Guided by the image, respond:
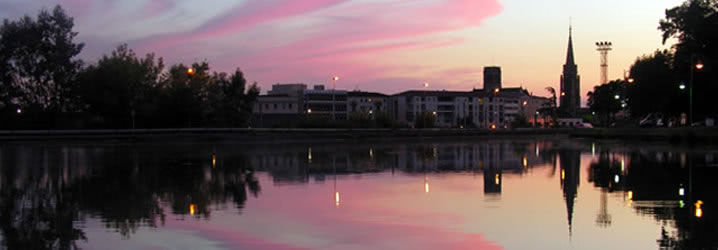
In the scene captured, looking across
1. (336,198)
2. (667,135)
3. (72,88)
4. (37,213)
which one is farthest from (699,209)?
(72,88)

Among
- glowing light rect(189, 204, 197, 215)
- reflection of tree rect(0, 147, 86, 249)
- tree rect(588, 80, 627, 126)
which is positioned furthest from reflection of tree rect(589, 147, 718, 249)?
tree rect(588, 80, 627, 126)

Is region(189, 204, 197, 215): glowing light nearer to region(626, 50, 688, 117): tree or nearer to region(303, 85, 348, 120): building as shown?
region(626, 50, 688, 117): tree

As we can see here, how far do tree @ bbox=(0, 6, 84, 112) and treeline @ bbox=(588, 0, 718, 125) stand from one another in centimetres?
6751

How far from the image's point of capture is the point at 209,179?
80.7 ft

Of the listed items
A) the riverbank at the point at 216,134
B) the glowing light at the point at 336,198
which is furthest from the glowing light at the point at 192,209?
the riverbank at the point at 216,134

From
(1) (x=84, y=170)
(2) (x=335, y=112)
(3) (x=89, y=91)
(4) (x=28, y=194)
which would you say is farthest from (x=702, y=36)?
(2) (x=335, y=112)

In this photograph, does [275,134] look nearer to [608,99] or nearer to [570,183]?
[570,183]

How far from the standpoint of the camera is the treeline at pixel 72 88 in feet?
253

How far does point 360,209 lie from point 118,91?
66658 mm

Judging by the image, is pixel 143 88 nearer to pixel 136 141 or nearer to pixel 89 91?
pixel 89 91

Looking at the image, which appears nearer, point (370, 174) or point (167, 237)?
point (167, 237)

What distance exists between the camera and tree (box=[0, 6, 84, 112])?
78688mm

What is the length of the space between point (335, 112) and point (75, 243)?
146 metres

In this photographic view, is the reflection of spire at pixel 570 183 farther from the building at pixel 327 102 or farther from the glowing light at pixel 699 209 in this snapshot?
the building at pixel 327 102
